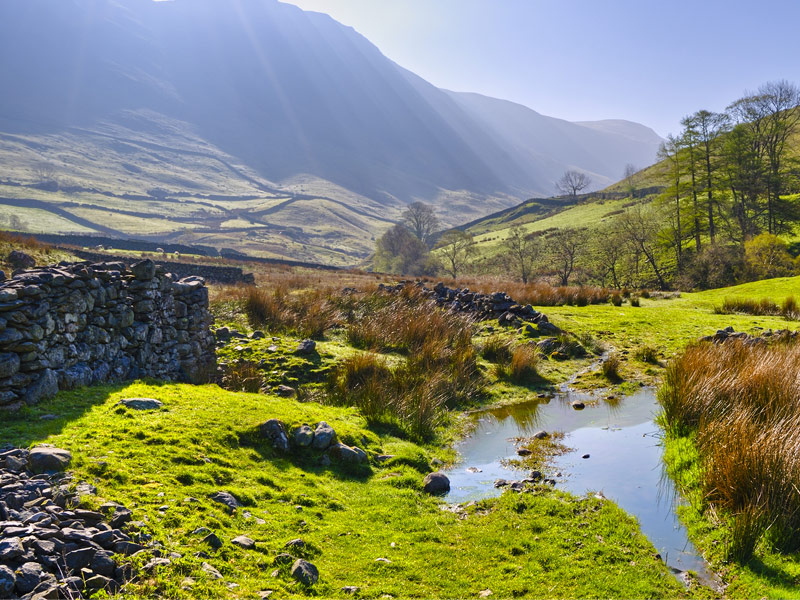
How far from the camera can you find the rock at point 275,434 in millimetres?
7168

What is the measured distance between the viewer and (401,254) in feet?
254

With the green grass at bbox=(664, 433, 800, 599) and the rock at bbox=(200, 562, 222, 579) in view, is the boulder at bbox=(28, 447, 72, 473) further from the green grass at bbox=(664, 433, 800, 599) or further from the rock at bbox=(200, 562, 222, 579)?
the green grass at bbox=(664, 433, 800, 599)

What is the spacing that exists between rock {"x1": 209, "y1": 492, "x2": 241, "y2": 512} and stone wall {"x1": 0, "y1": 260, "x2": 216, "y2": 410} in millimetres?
2842

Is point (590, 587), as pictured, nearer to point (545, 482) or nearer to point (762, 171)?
point (545, 482)

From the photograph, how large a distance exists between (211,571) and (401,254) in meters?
74.1

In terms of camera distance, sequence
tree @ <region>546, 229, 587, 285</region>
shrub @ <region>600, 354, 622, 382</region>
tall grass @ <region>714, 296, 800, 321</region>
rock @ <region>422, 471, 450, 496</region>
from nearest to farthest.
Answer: rock @ <region>422, 471, 450, 496</region> → shrub @ <region>600, 354, 622, 382</region> → tall grass @ <region>714, 296, 800, 321</region> → tree @ <region>546, 229, 587, 285</region>

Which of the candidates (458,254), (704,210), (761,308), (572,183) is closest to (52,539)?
(761,308)

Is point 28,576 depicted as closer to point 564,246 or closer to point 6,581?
point 6,581

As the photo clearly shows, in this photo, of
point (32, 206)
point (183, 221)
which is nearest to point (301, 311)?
point (32, 206)

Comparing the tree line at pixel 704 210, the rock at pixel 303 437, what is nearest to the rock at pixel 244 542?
the rock at pixel 303 437

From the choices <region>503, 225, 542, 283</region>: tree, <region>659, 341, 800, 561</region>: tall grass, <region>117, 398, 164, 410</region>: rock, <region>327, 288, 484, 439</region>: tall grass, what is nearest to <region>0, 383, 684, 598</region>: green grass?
<region>117, 398, 164, 410</region>: rock

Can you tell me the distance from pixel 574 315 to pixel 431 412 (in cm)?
1308

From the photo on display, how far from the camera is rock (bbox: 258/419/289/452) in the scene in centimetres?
717

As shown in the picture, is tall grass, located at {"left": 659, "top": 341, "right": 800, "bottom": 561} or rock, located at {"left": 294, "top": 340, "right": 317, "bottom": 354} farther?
rock, located at {"left": 294, "top": 340, "right": 317, "bottom": 354}
